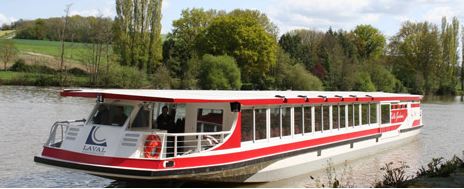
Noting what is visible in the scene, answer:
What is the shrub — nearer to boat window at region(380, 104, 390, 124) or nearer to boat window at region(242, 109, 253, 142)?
boat window at region(380, 104, 390, 124)

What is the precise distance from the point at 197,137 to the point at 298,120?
170 inches

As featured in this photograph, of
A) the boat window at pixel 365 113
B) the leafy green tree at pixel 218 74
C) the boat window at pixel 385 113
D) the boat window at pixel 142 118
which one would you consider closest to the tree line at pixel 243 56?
the leafy green tree at pixel 218 74

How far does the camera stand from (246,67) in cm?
6569

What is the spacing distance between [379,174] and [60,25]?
255 feet

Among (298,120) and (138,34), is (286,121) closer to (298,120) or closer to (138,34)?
(298,120)

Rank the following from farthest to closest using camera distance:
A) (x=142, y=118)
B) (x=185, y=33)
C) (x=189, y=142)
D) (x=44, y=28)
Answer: (x=44, y=28), (x=185, y=33), (x=189, y=142), (x=142, y=118)

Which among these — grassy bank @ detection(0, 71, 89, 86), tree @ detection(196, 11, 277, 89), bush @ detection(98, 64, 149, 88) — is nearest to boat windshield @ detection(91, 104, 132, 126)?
bush @ detection(98, 64, 149, 88)

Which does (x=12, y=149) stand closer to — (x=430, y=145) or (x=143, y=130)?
(x=143, y=130)

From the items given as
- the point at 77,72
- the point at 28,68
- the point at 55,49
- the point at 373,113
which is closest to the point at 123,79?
the point at 77,72

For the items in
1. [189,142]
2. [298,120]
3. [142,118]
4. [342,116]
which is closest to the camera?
[142,118]

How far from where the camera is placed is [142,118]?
43.5 feet

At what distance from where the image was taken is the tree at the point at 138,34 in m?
64.4

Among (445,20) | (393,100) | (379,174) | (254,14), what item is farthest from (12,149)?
(445,20)

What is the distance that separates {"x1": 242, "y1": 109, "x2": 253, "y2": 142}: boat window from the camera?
1448 cm
